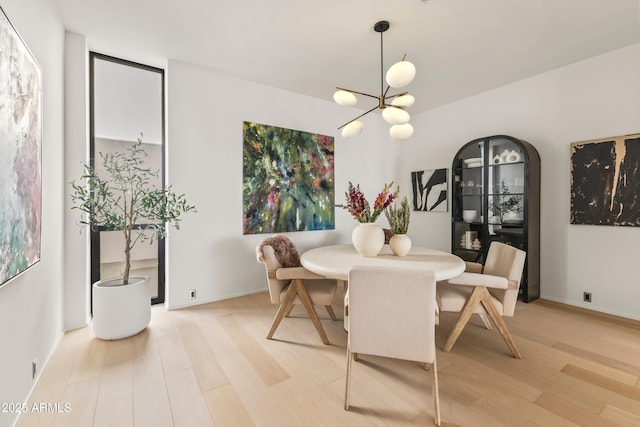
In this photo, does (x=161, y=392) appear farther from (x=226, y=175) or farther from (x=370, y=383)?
(x=226, y=175)

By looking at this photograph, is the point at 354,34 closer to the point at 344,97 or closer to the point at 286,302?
the point at 344,97

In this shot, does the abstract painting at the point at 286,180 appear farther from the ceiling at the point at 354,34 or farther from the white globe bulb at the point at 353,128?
the white globe bulb at the point at 353,128

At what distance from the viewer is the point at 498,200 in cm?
344

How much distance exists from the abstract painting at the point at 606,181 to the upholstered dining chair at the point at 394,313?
2799mm

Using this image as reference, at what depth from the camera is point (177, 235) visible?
2982 mm

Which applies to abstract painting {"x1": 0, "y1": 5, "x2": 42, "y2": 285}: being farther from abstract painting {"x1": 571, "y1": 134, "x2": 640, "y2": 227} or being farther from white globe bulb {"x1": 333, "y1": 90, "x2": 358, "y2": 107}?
abstract painting {"x1": 571, "y1": 134, "x2": 640, "y2": 227}

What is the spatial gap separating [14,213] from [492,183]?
14.2 feet

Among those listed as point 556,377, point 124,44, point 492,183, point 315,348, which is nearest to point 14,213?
point 315,348

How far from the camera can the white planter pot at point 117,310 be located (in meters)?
2.22

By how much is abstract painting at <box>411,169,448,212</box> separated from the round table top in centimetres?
196

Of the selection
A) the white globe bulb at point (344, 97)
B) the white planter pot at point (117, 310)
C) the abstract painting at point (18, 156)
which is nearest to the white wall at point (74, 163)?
the white planter pot at point (117, 310)

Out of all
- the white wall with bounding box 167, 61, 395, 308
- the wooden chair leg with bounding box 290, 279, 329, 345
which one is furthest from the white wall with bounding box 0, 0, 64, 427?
the wooden chair leg with bounding box 290, 279, 329, 345

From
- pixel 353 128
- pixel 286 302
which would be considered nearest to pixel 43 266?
pixel 286 302

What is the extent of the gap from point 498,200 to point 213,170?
357 cm
